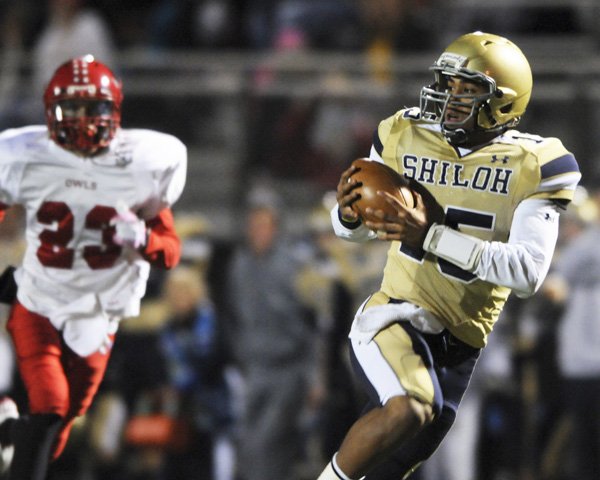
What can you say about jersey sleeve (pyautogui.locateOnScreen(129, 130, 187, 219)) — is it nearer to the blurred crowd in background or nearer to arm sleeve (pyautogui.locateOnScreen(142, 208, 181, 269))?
arm sleeve (pyautogui.locateOnScreen(142, 208, 181, 269))

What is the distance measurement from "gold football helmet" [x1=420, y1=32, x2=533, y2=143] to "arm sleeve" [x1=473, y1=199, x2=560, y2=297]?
336 millimetres

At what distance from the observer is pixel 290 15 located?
375 inches

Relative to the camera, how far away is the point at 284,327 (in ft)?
26.2

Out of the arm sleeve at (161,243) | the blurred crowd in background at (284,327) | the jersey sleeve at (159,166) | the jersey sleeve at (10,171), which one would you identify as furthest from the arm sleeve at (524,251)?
the blurred crowd in background at (284,327)

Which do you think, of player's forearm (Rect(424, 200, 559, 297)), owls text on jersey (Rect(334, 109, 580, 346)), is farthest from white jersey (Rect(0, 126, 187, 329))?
player's forearm (Rect(424, 200, 559, 297))

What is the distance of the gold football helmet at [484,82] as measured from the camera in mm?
4641

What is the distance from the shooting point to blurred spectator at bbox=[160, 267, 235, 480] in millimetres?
7660

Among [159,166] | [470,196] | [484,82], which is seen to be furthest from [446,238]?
[159,166]

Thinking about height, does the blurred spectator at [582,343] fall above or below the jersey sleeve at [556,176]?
below

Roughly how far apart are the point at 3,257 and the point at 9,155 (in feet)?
8.74

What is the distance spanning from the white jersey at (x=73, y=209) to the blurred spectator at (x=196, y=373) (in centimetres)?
227

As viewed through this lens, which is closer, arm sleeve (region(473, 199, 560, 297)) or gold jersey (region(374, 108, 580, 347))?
arm sleeve (region(473, 199, 560, 297))

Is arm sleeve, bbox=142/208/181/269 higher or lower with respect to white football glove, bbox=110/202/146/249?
lower

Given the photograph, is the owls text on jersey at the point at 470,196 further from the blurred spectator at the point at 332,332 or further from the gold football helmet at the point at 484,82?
the blurred spectator at the point at 332,332
